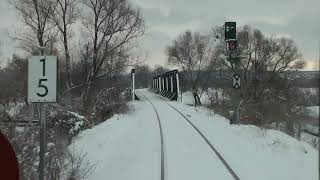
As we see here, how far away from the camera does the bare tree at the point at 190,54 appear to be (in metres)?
72.3

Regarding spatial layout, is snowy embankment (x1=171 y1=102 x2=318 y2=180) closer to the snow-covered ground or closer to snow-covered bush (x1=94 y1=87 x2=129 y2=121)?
the snow-covered ground

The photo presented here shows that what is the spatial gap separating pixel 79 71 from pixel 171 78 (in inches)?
397

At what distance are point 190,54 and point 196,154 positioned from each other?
6358cm

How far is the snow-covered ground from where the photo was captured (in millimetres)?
11352

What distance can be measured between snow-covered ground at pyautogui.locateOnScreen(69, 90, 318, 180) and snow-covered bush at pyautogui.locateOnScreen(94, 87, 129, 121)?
8.92 m

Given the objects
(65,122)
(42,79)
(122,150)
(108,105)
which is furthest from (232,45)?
(42,79)

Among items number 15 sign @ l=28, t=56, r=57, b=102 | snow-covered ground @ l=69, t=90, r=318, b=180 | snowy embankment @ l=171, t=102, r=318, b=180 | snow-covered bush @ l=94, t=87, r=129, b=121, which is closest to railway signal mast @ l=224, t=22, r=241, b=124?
snow-covered ground @ l=69, t=90, r=318, b=180

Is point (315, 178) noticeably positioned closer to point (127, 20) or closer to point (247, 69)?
point (127, 20)

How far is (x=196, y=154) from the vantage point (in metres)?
14.2

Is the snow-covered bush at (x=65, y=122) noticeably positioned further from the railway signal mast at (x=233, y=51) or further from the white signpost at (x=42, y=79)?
the white signpost at (x=42, y=79)

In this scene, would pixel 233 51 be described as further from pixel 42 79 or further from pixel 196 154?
pixel 42 79

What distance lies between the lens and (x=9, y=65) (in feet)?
112

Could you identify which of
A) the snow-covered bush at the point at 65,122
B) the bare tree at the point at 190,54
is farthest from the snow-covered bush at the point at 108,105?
the bare tree at the point at 190,54

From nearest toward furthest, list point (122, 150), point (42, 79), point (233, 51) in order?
point (42, 79), point (122, 150), point (233, 51)
